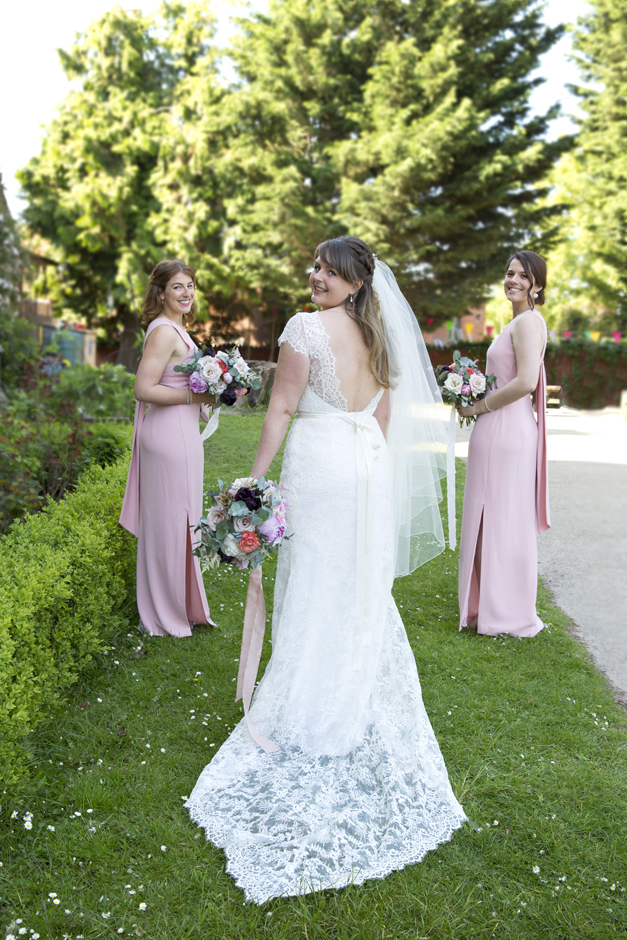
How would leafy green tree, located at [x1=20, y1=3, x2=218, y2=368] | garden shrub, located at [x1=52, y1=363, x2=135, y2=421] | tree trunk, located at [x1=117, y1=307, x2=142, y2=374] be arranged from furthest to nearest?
leafy green tree, located at [x1=20, y1=3, x2=218, y2=368] < tree trunk, located at [x1=117, y1=307, x2=142, y2=374] < garden shrub, located at [x1=52, y1=363, x2=135, y2=421]

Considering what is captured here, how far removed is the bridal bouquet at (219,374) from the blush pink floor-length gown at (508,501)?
1.73 meters

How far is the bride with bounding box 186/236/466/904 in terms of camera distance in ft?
9.76

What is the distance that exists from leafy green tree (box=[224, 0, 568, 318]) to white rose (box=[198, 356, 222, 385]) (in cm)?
1804

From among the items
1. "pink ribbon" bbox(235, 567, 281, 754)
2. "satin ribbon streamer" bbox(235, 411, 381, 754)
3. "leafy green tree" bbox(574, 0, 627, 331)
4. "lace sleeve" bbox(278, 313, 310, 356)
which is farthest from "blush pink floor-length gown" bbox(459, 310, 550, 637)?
"leafy green tree" bbox(574, 0, 627, 331)

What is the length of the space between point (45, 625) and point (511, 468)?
10.4 ft

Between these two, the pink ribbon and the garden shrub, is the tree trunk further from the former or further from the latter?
the pink ribbon

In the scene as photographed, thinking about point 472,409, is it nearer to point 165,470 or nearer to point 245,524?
point 165,470

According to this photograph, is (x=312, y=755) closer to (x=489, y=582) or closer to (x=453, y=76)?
(x=489, y=582)

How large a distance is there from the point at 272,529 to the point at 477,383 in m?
2.56

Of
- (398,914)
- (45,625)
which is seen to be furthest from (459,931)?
(45,625)

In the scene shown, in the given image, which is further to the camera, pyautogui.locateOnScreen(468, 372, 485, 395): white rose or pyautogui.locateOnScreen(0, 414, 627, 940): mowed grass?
pyautogui.locateOnScreen(468, 372, 485, 395): white rose

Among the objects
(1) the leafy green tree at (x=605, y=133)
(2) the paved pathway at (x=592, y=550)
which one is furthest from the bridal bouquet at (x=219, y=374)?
(1) the leafy green tree at (x=605, y=133)

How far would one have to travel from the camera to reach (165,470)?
15.2 feet

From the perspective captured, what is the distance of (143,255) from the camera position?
2714cm
